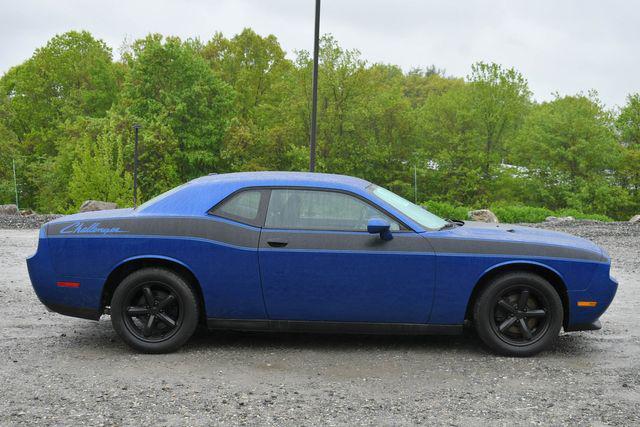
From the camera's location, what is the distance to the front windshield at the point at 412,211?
19.7 ft

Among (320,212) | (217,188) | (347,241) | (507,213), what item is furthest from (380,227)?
(507,213)

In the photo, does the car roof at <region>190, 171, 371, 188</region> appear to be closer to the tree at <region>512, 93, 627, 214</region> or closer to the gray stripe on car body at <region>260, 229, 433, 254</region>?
the gray stripe on car body at <region>260, 229, 433, 254</region>

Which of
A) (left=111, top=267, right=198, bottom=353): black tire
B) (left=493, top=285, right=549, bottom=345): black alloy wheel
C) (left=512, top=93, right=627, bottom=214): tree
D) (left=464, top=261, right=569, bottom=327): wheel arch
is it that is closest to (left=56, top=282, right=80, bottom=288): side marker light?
(left=111, top=267, right=198, bottom=353): black tire

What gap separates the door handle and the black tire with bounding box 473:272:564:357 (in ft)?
5.49

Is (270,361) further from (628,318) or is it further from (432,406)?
(628,318)

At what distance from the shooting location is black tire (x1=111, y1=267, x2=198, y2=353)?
579 centimetres

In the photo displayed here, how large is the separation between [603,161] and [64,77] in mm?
39305

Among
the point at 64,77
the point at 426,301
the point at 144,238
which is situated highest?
the point at 64,77

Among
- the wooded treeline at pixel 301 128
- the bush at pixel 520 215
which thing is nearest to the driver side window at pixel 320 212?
the bush at pixel 520 215

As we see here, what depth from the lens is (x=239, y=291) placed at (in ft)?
19.0

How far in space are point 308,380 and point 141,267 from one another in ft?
5.88

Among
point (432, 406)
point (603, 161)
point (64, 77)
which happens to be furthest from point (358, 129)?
point (432, 406)

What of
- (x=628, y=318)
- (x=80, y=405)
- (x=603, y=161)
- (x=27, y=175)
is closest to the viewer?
(x=80, y=405)

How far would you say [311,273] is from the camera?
5734mm
